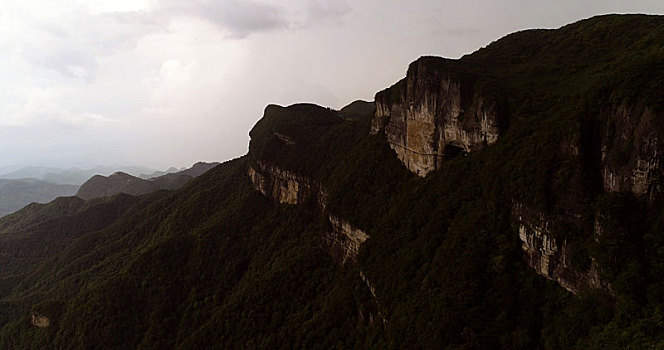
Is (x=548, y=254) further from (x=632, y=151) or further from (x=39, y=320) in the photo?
(x=39, y=320)

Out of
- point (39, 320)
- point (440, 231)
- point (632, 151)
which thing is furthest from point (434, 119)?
point (39, 320)

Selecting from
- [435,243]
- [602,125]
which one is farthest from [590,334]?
[435,243]

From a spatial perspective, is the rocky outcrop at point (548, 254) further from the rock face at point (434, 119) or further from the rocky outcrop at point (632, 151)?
the rock face at point (434, 119)

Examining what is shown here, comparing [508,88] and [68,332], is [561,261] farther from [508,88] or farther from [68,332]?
[68,332]

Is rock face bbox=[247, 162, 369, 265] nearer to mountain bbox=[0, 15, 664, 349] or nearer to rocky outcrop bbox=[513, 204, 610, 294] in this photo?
mountain bbox=[0, 15, 664, 349]

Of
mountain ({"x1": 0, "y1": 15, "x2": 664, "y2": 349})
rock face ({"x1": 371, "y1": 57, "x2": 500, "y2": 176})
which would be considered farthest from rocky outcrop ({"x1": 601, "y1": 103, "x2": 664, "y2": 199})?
rock face ({"x1": 371, "y1": 57, "x2": 500, "y2": 176})

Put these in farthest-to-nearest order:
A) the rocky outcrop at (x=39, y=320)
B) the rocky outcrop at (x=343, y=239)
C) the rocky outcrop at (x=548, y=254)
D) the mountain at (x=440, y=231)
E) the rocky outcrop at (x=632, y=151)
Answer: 1. the rocky outcrop at (x=39, y=320)
2. the rocky outcrop at (x=343, y=239)
3. the rocky outcrop at (x=548, y=254)
4. the mountain at (x=440, y=231)
5. the rocky outcrop at (x=632, y=151)

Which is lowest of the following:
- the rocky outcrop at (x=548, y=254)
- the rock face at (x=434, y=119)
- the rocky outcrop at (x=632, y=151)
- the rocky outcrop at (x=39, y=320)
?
the rocky outcrop at (x=39, y=320)

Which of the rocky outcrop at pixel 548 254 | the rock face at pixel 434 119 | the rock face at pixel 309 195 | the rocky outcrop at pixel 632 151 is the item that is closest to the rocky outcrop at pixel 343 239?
the rock face at pixel 309 195
